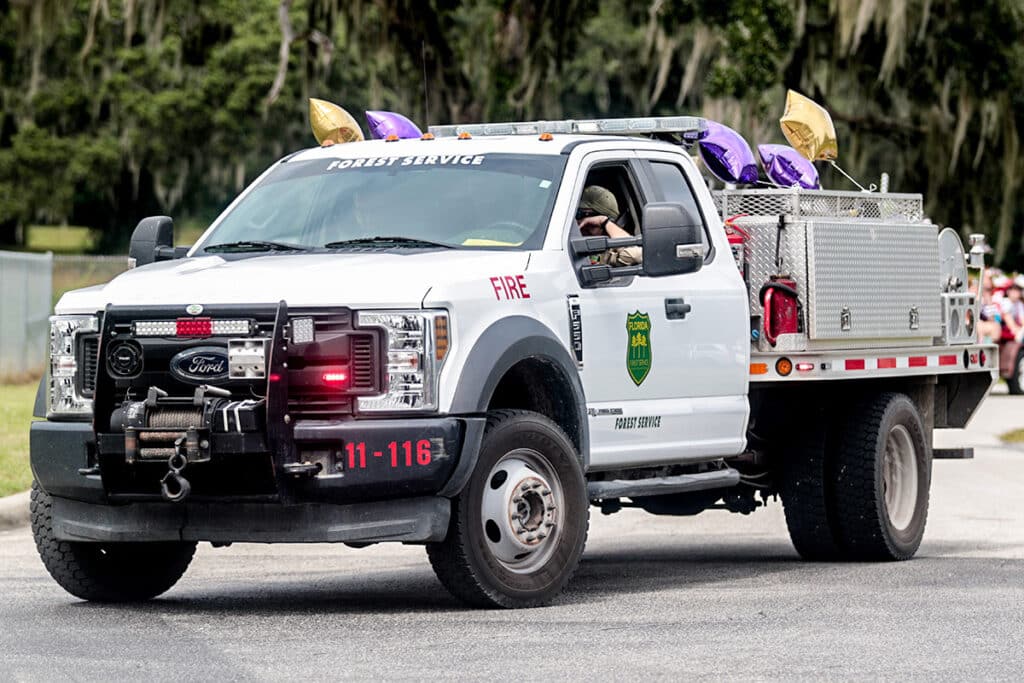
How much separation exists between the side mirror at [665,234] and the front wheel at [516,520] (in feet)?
3.31

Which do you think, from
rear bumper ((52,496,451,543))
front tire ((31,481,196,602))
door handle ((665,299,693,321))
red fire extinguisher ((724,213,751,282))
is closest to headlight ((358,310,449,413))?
rear bumper ((52,496,451,543))

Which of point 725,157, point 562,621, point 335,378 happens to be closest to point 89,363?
point 335,378

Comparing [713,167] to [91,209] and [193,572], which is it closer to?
[193,572]

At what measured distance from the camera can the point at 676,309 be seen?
1020cm

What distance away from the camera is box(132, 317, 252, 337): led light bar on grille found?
8.53m

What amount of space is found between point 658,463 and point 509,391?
113cm

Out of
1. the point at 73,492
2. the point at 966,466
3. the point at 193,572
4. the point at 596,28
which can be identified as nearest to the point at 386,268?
the point at 73,492

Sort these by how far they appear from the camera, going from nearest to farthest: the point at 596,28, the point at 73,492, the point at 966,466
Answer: the point at 73,492 → the point at 966,466 → the point at 596,28

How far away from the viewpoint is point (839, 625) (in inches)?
338

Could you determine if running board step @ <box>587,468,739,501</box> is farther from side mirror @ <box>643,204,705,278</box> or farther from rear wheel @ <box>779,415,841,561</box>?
side mirror @ <box>643,204,705,278</box>

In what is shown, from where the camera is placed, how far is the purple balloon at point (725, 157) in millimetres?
11734

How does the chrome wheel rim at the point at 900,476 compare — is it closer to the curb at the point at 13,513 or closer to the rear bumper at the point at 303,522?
the rear bumper at the point at 303,522

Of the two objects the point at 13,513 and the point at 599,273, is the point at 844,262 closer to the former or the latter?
the point at 599,273

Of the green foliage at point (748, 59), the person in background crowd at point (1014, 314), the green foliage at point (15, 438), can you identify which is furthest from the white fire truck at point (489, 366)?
the person in background crowd at point (1014, 314)
